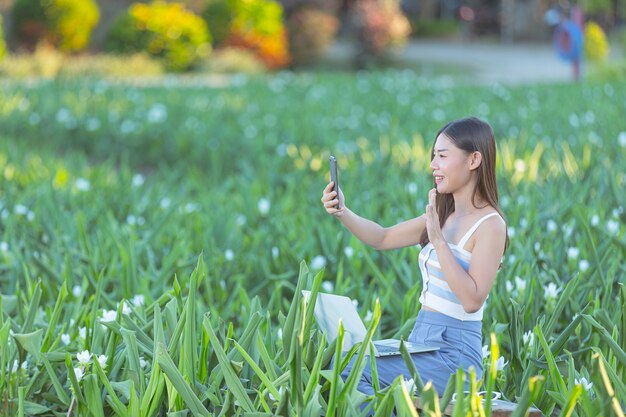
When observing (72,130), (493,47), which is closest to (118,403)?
(72,130)

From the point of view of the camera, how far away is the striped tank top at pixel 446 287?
219cm

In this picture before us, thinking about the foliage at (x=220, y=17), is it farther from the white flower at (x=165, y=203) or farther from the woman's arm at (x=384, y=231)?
the woman's arm at (x=384, y=231)

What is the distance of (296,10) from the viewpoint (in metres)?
28.5

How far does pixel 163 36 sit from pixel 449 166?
20351mm

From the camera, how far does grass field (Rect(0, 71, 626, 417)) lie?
7.08 feet

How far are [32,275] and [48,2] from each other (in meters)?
20.5

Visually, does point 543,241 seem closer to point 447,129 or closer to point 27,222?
point 447,129

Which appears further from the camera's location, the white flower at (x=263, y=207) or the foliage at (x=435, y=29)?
the foliage at (x=435, y=29)

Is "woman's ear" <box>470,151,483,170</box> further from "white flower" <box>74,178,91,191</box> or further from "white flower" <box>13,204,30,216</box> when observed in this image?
"white flower" <box>74,178,91,191</box>

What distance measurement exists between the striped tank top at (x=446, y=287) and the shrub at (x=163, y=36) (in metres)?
20.0

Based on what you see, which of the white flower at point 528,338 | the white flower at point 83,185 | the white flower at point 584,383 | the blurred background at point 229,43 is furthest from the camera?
the blurred background at point 229,43

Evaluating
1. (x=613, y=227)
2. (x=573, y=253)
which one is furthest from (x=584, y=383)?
(x=613, y=227)

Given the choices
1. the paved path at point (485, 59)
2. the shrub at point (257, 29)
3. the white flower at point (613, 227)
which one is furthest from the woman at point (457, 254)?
the shrub at point (257, 29)

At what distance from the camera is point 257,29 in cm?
2450
